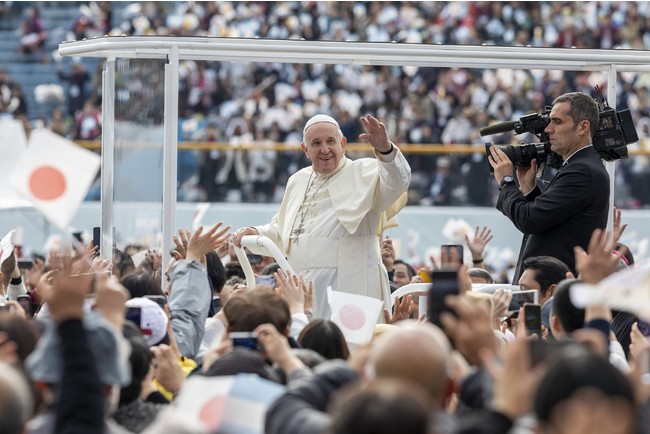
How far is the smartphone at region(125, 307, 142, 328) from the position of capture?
4.77 metres

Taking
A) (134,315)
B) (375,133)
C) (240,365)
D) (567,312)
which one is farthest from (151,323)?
(375,133)

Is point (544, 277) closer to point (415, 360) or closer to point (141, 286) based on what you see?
point (141, 286)

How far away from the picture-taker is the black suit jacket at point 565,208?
270 inches

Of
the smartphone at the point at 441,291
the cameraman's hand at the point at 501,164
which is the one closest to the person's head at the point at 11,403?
the smartphone at the point at 441,291

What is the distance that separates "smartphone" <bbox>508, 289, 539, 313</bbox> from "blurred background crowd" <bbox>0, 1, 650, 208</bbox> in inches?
304

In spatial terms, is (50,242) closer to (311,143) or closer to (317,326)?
(311,143)

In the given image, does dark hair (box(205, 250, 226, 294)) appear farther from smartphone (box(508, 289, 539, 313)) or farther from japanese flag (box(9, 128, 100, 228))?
japanese flag (box(9, 128, 100, 228))

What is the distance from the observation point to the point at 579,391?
2900 millimetres

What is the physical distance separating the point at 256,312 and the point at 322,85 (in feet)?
49.1

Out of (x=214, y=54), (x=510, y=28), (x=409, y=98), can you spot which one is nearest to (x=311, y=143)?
(x=214, y=54)

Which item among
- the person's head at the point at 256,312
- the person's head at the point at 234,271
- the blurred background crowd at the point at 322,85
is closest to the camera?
the person's head at the point at 256,312

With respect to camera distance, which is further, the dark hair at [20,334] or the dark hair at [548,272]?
the dark hair at [548,272]

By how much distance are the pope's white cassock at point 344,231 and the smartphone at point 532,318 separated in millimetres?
2157

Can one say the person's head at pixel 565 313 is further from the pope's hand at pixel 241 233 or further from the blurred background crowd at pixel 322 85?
→ the blurred background crowd at pixel 322 85
